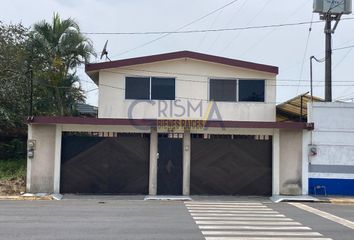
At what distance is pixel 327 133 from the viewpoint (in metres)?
23.2

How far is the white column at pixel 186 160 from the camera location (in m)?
23.3

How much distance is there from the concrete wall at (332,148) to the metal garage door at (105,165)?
703cm

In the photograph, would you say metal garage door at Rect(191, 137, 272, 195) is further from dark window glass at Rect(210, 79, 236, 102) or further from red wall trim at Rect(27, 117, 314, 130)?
dark window glass at Rect(210, 79, 236, 102)

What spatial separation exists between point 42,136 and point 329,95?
529 inches

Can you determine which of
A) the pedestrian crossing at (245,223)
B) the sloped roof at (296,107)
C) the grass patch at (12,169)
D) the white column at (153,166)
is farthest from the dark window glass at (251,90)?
the grass patch at (12,169)

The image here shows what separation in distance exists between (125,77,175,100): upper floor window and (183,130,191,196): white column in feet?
9.80

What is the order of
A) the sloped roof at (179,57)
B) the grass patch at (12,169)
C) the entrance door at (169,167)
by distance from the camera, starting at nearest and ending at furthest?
the entrance door at (169,167) < the grass patch at (12,169) < the sloped roof at (179,57)

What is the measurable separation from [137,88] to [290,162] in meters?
7.71

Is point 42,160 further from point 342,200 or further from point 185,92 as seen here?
point 342,200

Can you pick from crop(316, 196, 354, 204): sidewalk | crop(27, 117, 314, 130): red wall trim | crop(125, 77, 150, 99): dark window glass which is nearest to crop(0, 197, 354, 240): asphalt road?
crop(316, 196, 354, 204): sidewalk

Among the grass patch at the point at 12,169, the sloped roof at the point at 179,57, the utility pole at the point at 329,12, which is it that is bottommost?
the grass patch at the point at 12,169

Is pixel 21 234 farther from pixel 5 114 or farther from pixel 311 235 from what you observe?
pixel 5 114

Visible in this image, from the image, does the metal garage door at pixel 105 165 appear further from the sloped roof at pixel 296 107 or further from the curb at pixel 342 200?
the sloped roof at pixel 296 107

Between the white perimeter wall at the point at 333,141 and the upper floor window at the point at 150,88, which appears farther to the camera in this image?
the upper floor window at the point at 150,88
